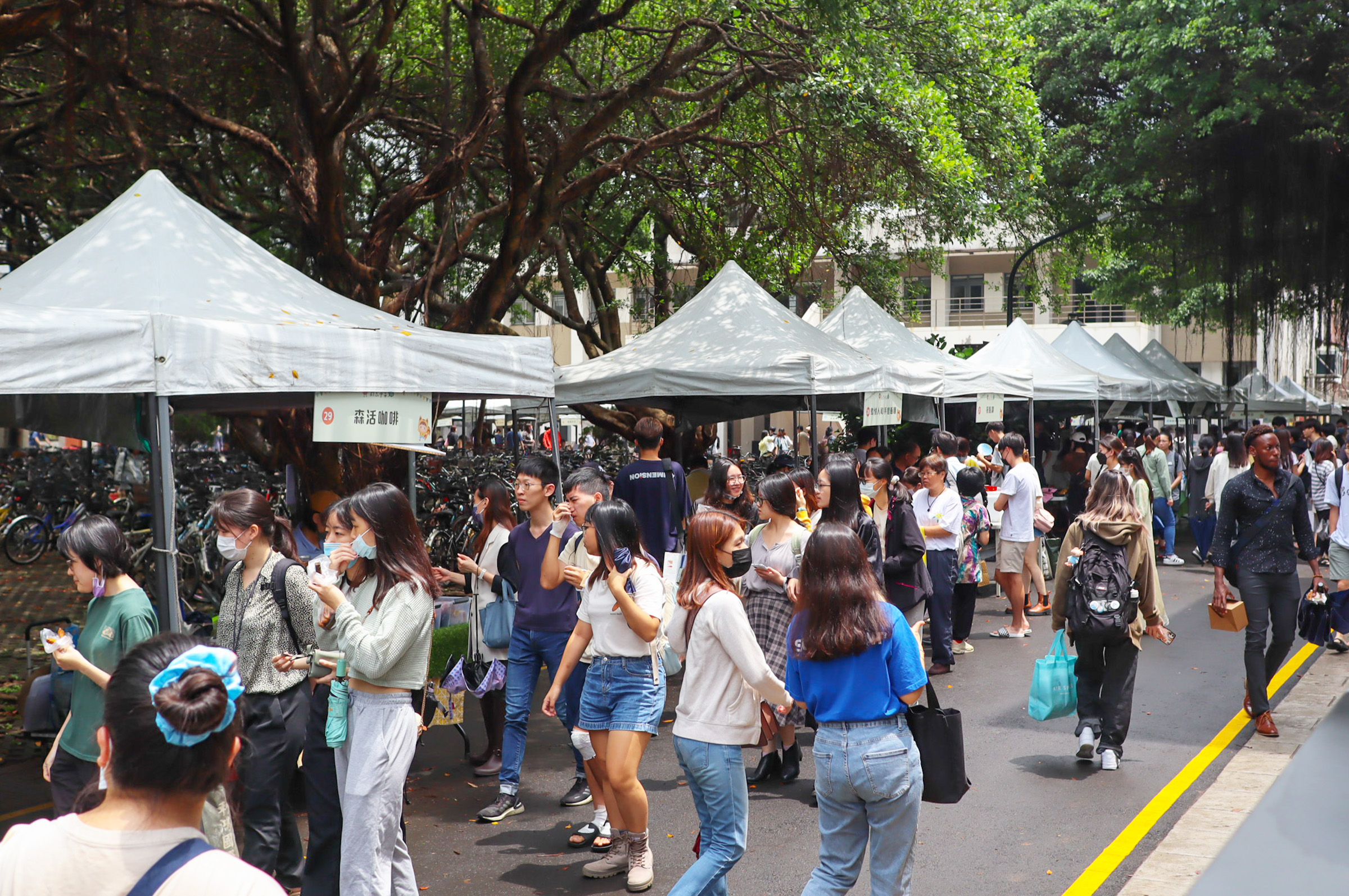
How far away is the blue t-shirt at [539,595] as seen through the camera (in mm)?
5594

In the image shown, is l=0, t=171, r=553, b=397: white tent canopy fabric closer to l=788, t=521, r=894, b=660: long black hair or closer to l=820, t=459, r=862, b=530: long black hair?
l=820, t=459, r=862, b=530: long black hair

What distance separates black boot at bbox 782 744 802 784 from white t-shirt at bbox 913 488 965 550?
8.94 feet

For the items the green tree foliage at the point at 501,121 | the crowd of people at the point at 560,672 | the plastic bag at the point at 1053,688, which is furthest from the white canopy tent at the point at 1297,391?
the plastic bag at the point at 1053,688

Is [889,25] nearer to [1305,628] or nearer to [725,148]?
[725,148]

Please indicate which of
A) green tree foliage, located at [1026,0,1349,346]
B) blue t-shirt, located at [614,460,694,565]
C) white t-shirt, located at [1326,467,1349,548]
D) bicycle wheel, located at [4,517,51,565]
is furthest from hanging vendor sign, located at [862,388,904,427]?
bicycle wheel, located at [4,517,51,565]

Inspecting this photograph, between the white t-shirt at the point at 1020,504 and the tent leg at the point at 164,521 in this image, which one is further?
the white t-shirt at the point at 1020,504

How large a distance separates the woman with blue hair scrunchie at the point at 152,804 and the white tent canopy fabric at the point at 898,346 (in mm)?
11627

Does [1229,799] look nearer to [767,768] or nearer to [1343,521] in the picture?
[767,768]

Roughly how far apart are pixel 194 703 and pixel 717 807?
2292 millimetres

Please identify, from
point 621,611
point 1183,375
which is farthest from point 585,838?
point 1183,375

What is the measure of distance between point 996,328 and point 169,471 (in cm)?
4387

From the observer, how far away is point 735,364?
960 centimetres

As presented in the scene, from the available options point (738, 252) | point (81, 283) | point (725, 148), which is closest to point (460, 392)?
point (81, 283)

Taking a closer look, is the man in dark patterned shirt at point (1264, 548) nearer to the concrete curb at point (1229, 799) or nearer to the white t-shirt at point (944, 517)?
the concrete curb at point (1229, 799)
